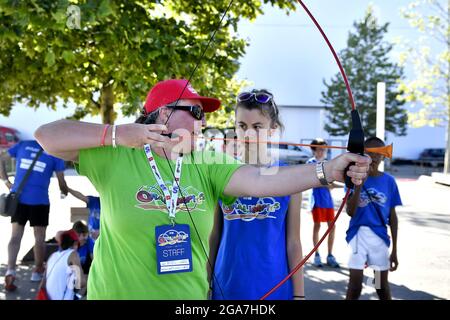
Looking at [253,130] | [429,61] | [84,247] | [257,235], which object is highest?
[429,61]

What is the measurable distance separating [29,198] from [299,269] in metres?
3.64

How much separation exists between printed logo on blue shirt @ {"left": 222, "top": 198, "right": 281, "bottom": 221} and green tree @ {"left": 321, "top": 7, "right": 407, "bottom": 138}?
21419mm

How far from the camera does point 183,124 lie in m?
1.70

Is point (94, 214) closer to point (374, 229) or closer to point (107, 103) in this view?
point (107, 103)

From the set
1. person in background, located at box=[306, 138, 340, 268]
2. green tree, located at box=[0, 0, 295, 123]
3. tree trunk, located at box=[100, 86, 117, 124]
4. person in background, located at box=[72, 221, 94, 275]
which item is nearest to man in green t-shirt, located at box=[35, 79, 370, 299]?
green tree, located at box=[0, 0, 295, 123]

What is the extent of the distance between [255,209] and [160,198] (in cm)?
52

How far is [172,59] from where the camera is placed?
4.15 metres

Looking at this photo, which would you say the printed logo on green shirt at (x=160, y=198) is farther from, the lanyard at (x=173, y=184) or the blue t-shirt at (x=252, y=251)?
the blue t-shirt at (x=252, y=251)

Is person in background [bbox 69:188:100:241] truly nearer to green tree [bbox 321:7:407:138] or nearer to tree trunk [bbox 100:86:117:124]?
tree trunk [bbox 100:86:117:124]

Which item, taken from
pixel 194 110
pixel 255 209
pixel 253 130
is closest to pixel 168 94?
pixel 194 110

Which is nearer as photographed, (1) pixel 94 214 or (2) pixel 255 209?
(2) pixel 255 209

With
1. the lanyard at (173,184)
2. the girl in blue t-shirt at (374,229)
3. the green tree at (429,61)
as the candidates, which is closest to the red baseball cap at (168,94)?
the lanyard at (173,184)

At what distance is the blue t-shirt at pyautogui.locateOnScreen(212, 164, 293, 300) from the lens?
6.42 feet

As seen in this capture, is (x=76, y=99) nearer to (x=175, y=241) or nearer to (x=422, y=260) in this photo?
(x=422, y=260)
